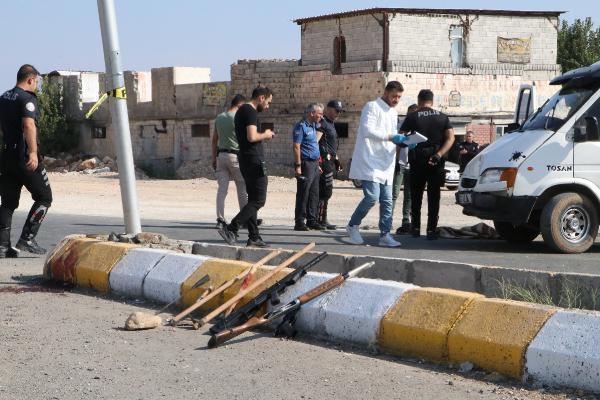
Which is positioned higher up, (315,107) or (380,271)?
(315,107)

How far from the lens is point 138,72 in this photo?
137 ft

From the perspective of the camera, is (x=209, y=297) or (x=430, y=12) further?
(x=430, y=12)

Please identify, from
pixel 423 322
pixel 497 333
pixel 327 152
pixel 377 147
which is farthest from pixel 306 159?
pixel 497 333

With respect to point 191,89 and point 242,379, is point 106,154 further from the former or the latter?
point 242,379

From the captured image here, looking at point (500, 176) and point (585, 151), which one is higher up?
point (585, 151)

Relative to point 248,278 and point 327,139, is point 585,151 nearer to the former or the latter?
point 327,139

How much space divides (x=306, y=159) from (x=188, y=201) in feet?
42.1

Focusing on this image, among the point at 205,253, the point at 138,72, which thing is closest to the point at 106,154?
the point at 138,72

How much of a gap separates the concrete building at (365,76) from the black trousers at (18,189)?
24.9 m

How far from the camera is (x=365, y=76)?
35.4m

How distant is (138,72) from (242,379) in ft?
123

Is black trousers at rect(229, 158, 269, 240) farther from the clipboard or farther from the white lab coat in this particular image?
the clipboard

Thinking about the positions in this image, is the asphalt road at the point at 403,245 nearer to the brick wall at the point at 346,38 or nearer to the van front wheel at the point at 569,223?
the van front wheel at the point at 569,223

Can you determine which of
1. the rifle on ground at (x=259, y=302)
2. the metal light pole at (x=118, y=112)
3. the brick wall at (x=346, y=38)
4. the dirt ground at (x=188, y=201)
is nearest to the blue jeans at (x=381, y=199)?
the metal light pole at (x=118, y=112)
